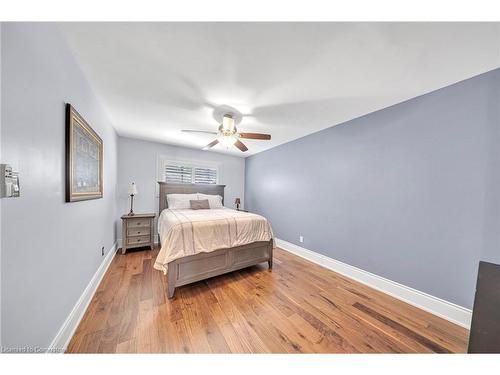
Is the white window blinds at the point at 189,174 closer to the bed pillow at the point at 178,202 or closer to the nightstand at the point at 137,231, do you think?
the bed pillow at the point at 178,202

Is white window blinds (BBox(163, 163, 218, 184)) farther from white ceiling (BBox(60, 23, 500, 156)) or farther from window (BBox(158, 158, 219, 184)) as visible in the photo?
white ceiling (BBox(60, 23, 500, 156))

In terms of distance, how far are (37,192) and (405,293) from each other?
11.2 feet

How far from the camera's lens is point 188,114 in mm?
2400

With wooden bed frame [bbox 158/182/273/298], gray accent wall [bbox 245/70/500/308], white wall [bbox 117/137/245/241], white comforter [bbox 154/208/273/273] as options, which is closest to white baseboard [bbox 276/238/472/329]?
gray accent wall [bbox 245/70/500/308]

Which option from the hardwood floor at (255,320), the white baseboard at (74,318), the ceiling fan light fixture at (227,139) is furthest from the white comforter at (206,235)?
the ceiling fan light fixture at (227,139)

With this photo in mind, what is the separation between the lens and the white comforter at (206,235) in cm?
196

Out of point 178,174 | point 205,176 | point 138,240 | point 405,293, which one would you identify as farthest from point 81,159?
point 405,293

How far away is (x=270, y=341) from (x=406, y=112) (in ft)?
9.15

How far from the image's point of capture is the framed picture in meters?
1.32

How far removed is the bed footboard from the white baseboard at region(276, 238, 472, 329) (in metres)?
1.01

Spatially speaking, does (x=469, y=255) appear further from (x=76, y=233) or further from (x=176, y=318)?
(x=76, y=233)

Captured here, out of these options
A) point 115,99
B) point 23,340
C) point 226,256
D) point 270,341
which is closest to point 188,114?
point 115,99

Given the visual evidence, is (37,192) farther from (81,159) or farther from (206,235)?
(206,235)
